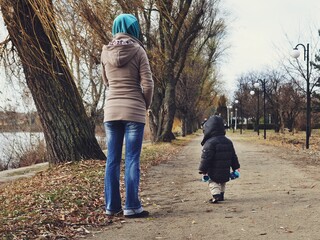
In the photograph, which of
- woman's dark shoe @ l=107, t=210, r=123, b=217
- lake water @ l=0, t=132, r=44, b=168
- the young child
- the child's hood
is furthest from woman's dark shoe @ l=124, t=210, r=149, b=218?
lake water @ l=0, t=132, r=44, b=168

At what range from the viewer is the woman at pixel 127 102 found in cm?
475

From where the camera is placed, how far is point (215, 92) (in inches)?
2341

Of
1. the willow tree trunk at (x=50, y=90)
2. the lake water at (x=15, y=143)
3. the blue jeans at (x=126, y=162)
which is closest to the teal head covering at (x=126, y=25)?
the blue jeans at (x=126, y=162)

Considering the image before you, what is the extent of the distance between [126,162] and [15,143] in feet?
44.6

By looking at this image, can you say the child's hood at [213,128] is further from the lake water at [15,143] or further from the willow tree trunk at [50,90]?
the lake water at [15,143]

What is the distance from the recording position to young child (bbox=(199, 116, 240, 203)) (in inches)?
224

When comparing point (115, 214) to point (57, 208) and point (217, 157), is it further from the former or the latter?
point (217, 157)

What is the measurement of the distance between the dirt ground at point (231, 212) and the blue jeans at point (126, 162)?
291 mm

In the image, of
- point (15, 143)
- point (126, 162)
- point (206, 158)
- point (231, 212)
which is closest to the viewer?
point (126, 162)

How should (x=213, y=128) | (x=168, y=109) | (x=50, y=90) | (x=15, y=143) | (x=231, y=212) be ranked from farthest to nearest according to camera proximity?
(x=168, y=109)
(x=15, y=143)
(x=50, y=90)
(x=213, y=128)
(x=231, y=212)

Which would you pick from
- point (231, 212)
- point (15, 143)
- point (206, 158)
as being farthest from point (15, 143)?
point (231, 212)

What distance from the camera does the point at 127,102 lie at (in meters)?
4.74

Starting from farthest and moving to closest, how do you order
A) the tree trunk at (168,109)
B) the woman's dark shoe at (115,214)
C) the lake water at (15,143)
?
the tree trunk at (168,109), the lake water at (15,143), the woman's dark shoe at (115,214)

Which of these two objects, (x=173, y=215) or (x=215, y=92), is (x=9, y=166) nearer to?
(x=173, y=215)
